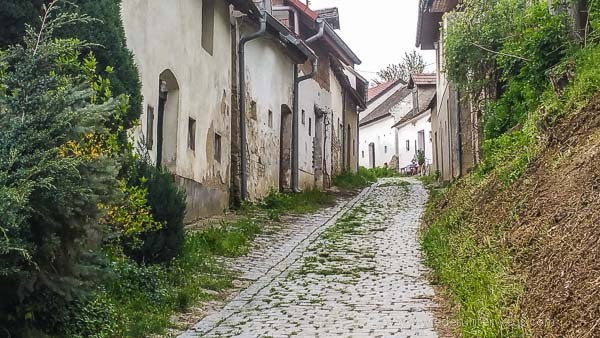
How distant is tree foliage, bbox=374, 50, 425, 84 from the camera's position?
58719mm

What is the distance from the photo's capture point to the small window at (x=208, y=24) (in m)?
15.2

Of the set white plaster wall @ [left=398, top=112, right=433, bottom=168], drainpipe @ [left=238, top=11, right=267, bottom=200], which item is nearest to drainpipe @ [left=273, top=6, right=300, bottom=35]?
drainpipe @ [left=238, top=11, right=267, bottom=200]

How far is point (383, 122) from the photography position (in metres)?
56.6

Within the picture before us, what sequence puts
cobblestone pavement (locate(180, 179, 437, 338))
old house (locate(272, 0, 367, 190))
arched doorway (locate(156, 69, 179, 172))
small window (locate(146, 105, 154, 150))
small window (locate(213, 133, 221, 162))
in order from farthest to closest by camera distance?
old house (locate(272, 0, 367, 190)) → small window (locate(213, 133, 221, 162)) → arched doorway (locate(156, 69, 179, 172)) → small window (locate(146, 105, 154, 150)) → cobblestone pavement (locate(180, 179, 437, 338))

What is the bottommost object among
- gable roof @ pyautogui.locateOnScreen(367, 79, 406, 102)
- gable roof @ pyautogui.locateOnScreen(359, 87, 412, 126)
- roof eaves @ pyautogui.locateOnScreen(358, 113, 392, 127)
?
roof eaves @ pyautogui.locateOnScreen(358, 113, 392, 127)

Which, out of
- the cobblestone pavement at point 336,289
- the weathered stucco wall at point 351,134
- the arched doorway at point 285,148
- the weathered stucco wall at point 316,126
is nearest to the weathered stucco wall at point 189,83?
the cobblestone pavement at point 336,289

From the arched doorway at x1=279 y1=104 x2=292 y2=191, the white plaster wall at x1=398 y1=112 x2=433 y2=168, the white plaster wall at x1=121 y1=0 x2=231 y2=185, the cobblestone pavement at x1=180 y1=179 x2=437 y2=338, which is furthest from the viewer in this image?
the white plaster wall at x1=398 y1=112 x2=433 y2=168

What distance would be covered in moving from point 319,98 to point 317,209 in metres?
8.00

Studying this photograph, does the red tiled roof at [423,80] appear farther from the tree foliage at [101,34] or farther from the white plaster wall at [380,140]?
the tree foliage at [101,34]

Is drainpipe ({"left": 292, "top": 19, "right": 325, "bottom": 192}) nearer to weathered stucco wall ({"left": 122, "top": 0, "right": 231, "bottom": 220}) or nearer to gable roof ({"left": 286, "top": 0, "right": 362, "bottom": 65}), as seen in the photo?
gable roof ({"left": 286, "top": 0, "right": 362, "bottom": 65})

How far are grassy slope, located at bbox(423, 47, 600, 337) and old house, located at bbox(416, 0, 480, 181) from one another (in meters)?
6.50

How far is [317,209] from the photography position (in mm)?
19266

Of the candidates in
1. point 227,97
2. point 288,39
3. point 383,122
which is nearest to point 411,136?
point 383,122

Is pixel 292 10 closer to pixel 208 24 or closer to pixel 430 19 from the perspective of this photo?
pixel 430 19
